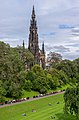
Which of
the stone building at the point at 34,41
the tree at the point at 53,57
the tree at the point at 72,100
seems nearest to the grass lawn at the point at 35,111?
the tree at the point at 72,100

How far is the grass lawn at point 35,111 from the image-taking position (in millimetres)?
48312

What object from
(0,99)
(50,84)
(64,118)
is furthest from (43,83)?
(64,118)

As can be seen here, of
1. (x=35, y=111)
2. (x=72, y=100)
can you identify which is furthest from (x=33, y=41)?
(x=72, y=100)

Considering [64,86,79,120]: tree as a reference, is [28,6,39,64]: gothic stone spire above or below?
above

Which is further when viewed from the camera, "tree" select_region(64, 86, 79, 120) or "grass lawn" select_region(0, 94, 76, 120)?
"grass lawn" select_region(0, 94, 76, 120)

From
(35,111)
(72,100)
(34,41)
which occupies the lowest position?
(35,111)

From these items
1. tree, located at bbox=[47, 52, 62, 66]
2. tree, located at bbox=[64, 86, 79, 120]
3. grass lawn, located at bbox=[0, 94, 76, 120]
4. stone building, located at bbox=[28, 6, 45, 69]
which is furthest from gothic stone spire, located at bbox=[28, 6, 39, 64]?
tree, located at bbox=[64, 86, 79, 120]

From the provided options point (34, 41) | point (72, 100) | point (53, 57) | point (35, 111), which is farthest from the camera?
point (53, 57)

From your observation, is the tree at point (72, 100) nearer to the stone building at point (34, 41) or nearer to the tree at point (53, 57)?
the stone building at point (34, 41)

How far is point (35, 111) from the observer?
54875 mm

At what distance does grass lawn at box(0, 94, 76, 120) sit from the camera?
159ft

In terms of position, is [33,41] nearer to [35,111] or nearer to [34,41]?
[34,41]

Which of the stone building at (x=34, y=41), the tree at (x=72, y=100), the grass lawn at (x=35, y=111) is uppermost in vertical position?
the stone building at (x=34, y=41)

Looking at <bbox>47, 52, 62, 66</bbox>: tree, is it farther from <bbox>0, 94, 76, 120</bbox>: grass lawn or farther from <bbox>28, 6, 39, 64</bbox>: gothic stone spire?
<bbox>0, 94, 76, 120</bbox>: grass lawn
